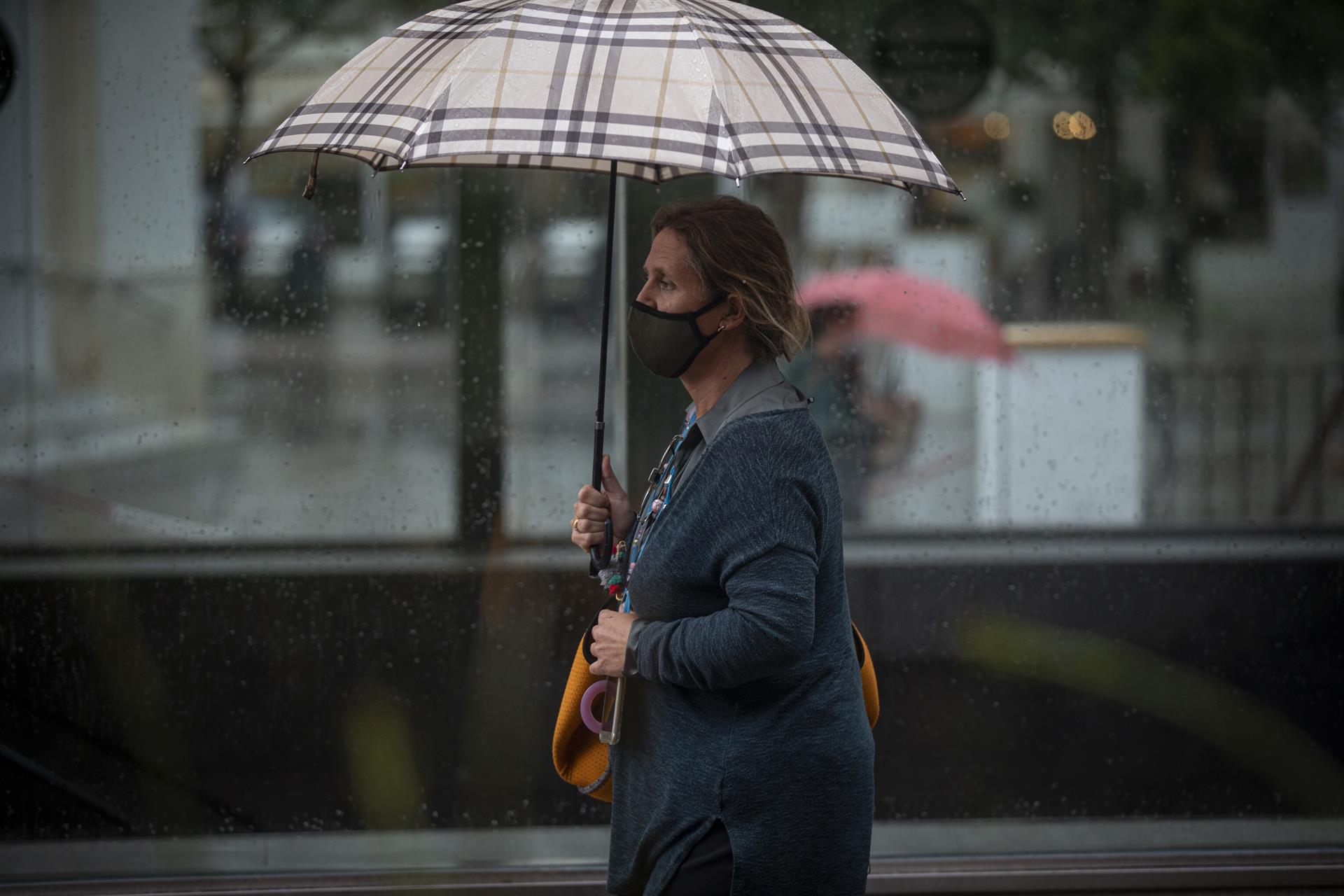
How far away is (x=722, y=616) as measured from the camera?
1862 millimetres

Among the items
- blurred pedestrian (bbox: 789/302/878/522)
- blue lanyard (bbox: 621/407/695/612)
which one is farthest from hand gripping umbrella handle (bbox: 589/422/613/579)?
blurred pedestrian (bbox: 789/302/878/522)

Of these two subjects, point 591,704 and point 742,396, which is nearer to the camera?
point 742,396

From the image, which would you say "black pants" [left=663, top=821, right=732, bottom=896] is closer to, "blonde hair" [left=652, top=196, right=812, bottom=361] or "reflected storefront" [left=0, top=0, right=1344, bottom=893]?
"blonde hair" [left=652, top=196, right=812, bottom=361]

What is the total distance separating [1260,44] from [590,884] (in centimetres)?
314

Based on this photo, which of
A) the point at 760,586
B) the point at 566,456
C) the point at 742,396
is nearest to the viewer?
the point at 760,586

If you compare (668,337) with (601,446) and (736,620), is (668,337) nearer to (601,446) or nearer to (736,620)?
(601,446)

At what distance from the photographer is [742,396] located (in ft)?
6.48

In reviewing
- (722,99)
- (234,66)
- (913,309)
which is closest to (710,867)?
(722,99)

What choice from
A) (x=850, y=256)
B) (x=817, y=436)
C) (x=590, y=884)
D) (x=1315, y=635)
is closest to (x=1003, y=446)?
(x=850, y=256)

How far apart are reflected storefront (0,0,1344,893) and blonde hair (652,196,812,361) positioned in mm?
1860

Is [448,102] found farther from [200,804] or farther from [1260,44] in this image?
[1260,44]

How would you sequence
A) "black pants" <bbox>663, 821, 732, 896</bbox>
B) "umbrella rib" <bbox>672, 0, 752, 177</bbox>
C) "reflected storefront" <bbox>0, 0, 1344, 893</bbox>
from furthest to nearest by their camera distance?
"reflected storefront" <bbox>0, 0, 1344, 893</bbox> < "black pants" <bbox>663, 821, 732, 896</bbox> < "umbrella rib" <bbox>672, 0, 752, 177</bbox>

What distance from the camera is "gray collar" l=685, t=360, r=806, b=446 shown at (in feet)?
6.42

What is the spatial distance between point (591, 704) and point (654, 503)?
14.5 inches
